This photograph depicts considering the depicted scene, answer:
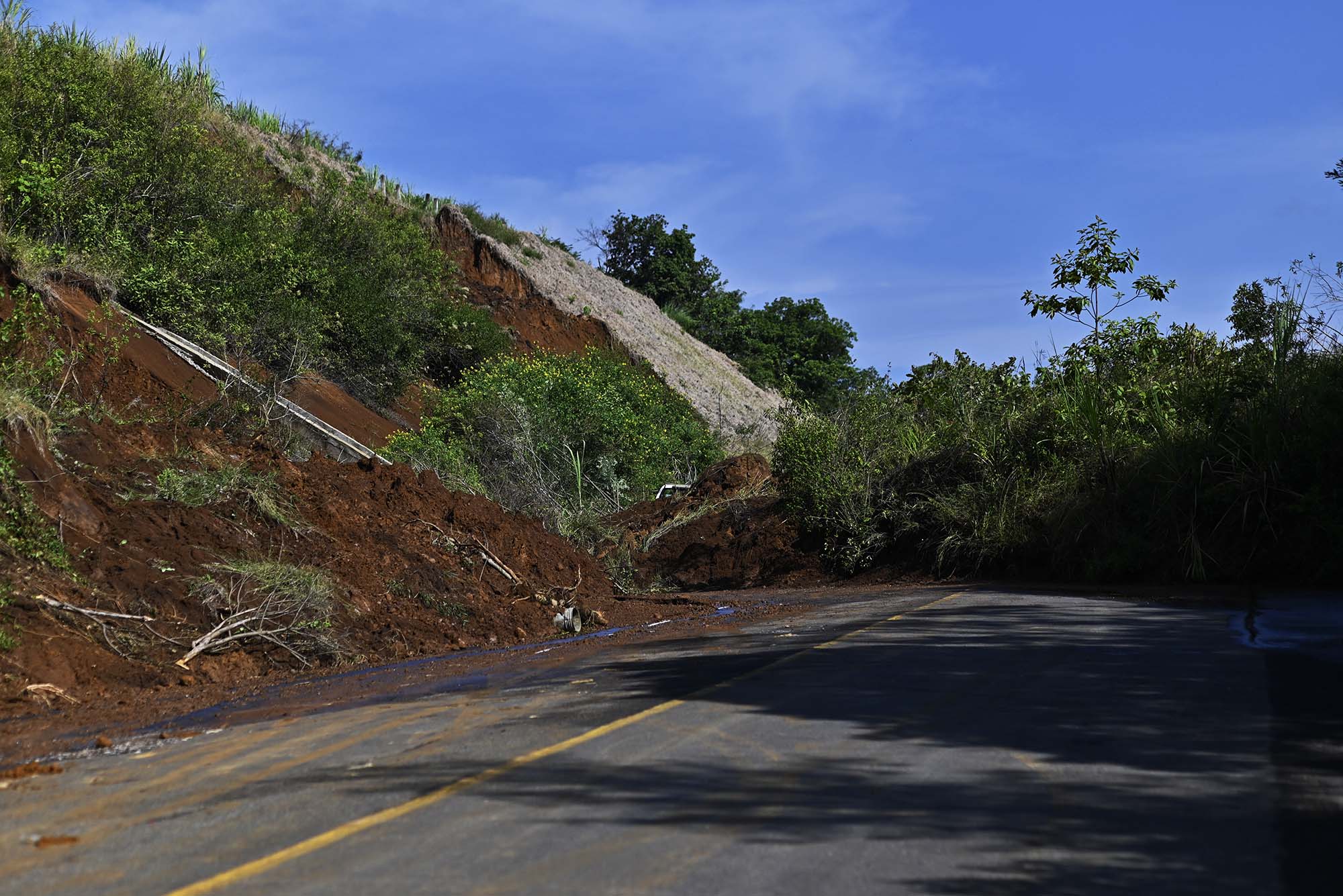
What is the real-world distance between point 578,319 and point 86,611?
4444cm

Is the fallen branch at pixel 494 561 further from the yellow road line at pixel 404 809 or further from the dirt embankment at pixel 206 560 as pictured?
the yellow road line at pixel 404 809

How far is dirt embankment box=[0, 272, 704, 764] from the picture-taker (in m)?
9.97

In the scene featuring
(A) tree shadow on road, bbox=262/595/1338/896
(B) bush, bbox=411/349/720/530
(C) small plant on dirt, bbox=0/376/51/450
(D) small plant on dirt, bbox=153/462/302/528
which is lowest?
(A) tree shadow on road, bbox=262/595/1338/896

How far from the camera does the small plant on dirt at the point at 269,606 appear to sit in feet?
37.6

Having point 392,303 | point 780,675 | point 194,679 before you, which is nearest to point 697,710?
point 780,675

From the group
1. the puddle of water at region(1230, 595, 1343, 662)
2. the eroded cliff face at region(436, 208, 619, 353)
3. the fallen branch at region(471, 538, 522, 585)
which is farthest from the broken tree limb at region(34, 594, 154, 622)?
the eroded cliff face at region(436, 208, 619, 353)

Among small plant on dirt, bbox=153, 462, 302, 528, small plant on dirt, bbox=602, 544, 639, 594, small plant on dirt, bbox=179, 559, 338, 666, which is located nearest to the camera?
small plant on dirt, bbox=179, 559, 338, 666

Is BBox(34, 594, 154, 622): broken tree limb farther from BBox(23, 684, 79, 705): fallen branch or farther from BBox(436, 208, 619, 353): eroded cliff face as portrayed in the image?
BBox(436, 208, 619, 353): eroded cliff face

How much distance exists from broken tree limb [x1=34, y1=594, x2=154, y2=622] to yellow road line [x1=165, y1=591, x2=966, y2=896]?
18.3 feet

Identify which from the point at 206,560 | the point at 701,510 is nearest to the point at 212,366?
the point at 701,510

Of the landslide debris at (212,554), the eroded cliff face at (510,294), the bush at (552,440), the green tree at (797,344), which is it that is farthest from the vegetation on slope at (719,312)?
the landslide debris at (212,554)

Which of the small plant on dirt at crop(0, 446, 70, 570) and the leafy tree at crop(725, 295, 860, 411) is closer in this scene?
the small plant on dirt at crop(0, 446, 70, 570)

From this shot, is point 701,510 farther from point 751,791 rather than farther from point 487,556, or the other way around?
point 751,791

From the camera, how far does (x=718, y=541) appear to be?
84.7 ft
